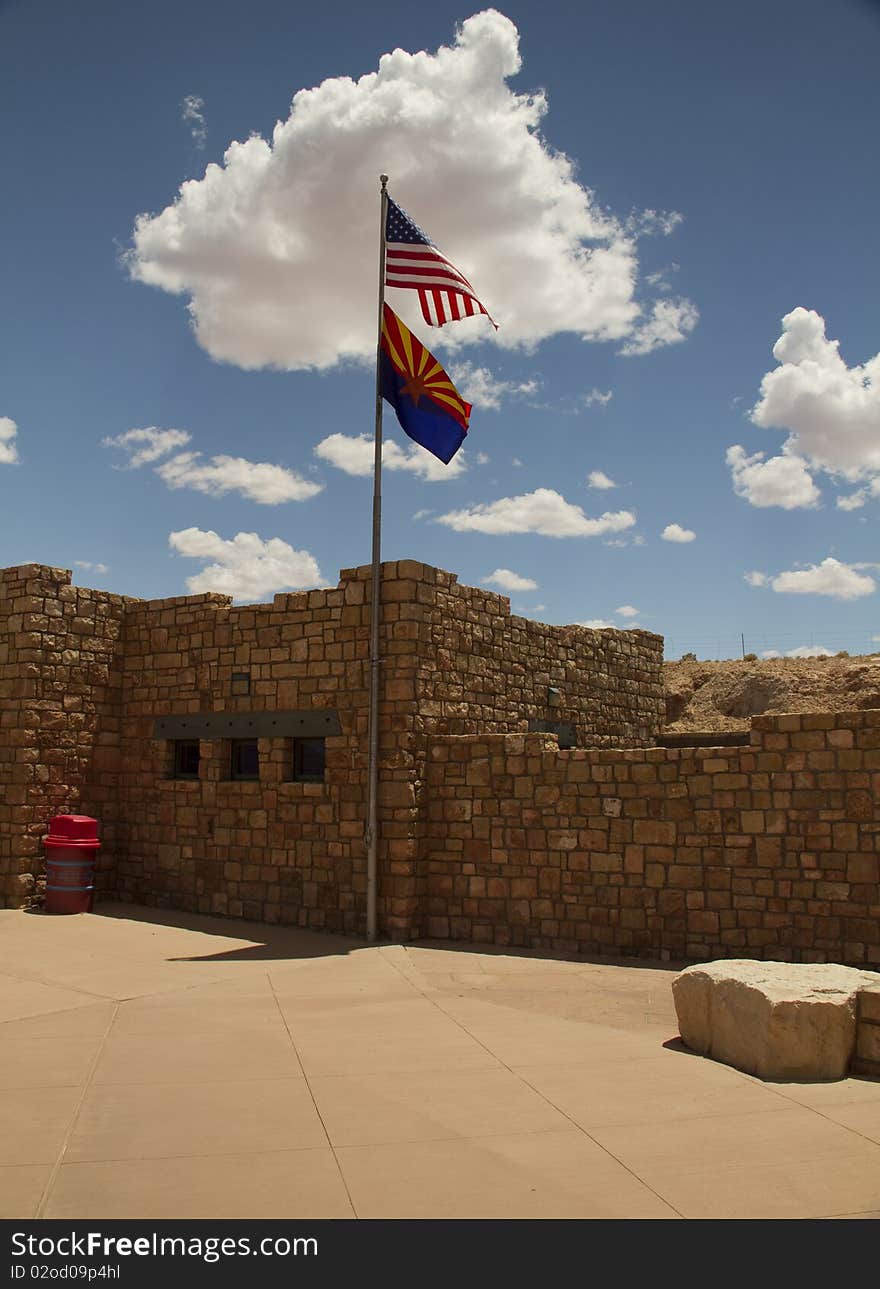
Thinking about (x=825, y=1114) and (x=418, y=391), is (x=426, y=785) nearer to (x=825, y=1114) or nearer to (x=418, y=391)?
(x=418, y=391)

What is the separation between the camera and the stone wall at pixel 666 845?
9.41 meters

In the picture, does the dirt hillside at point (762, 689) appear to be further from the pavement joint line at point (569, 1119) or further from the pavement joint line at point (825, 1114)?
the pavement joint line at point (825, 1114)

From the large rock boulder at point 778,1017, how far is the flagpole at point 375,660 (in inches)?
200

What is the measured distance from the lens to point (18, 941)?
11023 millimetres

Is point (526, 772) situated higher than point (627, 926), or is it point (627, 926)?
point (526, 772)

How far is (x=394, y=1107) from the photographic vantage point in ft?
17.8

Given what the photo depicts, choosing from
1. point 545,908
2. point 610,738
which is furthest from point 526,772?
point 610,738

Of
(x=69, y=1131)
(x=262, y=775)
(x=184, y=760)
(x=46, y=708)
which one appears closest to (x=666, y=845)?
(x=262, y=775)

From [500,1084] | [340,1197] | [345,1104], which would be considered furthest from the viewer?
[500,1084]

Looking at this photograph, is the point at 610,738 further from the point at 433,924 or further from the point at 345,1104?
the point at 345,1104

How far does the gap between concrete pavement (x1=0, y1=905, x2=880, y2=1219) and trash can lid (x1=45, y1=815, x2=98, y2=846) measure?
12.5ft

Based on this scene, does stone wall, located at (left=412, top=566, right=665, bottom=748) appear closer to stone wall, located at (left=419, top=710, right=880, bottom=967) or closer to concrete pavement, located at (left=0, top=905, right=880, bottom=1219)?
stone wall, located at (left=419, top=710, right=880, bottom=967)
